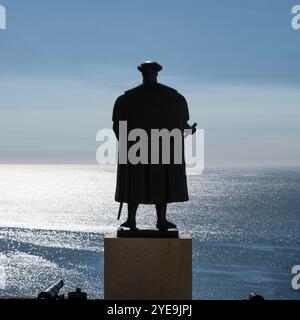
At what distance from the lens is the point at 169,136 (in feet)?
35.8

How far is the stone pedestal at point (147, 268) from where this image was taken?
10.5 m

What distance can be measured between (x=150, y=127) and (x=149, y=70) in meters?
0.94

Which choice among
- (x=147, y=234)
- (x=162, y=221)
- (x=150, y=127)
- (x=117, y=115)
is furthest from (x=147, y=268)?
(x=117, y=115)

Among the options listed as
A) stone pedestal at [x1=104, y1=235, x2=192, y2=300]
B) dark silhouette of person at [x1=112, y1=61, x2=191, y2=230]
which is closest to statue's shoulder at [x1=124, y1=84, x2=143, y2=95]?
dark silhouette of person at [x1=112, y1=61, x2=191, y2=230]

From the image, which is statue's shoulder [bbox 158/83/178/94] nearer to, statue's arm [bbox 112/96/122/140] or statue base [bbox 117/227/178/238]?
statue's arm [bbox 112/96/122/140]

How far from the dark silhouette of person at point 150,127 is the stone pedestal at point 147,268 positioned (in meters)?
0.46

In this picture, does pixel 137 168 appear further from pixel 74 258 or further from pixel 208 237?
pixel 208 237

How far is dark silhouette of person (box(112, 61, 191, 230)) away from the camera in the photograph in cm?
1091

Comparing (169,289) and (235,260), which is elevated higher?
(169,289)

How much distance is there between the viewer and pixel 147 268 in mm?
10555

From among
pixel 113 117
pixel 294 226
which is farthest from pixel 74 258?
pixel 113 117

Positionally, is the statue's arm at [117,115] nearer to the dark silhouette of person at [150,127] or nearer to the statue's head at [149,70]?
the dark silhouette of person at [150,127]
